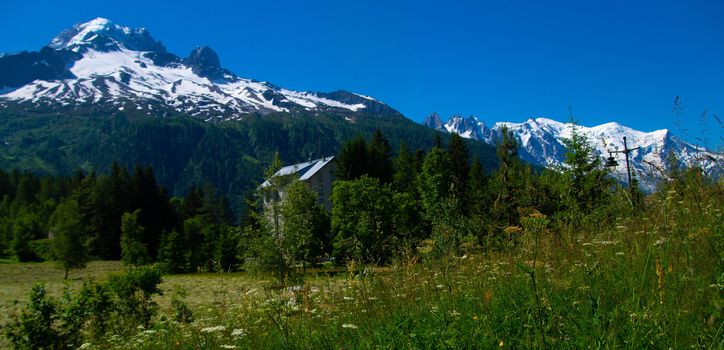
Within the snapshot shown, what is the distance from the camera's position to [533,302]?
3.79 meters

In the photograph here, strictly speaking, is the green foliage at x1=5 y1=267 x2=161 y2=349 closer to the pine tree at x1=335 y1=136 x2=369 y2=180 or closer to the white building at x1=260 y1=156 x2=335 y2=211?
the pine tree at x1=335 y1=136 x2=369 y2=180

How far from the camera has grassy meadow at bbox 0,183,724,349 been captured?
2.98 metres

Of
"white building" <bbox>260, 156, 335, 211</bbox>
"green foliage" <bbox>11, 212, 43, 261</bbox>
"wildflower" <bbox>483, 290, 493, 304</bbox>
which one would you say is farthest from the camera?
"white building" <bbox>260, 156, 335, 211</bbox>

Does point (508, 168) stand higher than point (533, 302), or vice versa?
point (508, 168)

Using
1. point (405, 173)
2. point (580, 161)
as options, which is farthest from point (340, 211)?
point (580, 161)

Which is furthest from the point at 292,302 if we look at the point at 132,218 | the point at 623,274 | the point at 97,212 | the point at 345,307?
the point at 97,212

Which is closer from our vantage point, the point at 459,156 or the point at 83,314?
the point at 83,314

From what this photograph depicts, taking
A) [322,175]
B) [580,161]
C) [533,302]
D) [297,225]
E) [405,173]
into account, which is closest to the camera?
[533,302]

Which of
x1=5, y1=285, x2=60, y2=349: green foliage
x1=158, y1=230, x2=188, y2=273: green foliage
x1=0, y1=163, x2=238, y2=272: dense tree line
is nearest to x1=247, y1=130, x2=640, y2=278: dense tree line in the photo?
x1=5, y1=285, x2=60, y2=349: green foliage

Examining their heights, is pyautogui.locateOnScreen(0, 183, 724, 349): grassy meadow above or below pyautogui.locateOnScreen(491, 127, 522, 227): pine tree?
below

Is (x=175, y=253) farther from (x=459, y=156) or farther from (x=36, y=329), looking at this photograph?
(x=36, y=329)

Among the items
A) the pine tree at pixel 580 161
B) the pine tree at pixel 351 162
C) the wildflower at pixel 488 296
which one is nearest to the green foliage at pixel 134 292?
the wildflower at pixel 488 296

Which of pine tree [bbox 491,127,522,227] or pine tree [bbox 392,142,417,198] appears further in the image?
pine tree [bbox 392,142,417,198]

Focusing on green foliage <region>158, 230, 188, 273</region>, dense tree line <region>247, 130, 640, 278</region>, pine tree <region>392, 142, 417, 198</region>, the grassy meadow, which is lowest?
green foliage <region>158, 230, 188, 273</region>
